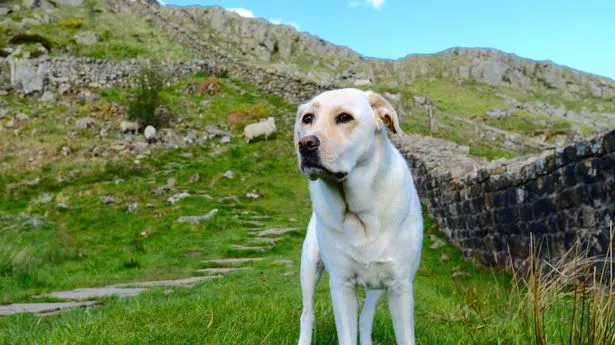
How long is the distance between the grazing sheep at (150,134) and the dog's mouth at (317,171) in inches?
723

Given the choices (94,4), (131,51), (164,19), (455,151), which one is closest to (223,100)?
(131,51)

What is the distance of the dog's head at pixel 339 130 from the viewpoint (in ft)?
9.63

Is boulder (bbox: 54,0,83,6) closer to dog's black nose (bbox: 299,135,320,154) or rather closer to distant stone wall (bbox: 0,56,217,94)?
distant stone wall (bbox: 0,56,217,94)

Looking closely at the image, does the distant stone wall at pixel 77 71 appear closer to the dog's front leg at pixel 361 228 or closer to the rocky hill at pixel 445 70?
the rocky hill at pixel 445 70

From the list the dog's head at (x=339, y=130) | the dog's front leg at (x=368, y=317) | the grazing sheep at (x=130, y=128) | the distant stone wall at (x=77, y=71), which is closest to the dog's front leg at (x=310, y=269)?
the dog's front leg at (x=368, y=317)

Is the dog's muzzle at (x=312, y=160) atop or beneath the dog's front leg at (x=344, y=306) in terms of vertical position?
atop

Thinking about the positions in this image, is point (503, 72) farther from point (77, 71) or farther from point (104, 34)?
point (77, 71)

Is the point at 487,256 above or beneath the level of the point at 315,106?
beneath

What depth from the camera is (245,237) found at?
1257 centimetres

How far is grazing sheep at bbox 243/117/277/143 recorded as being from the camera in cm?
2136

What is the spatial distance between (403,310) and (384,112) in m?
1.12

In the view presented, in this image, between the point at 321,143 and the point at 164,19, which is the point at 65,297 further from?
the point at 164,19

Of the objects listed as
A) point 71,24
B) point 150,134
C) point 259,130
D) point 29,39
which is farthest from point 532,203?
point 71,24

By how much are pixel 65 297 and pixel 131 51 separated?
2819 centimetres
